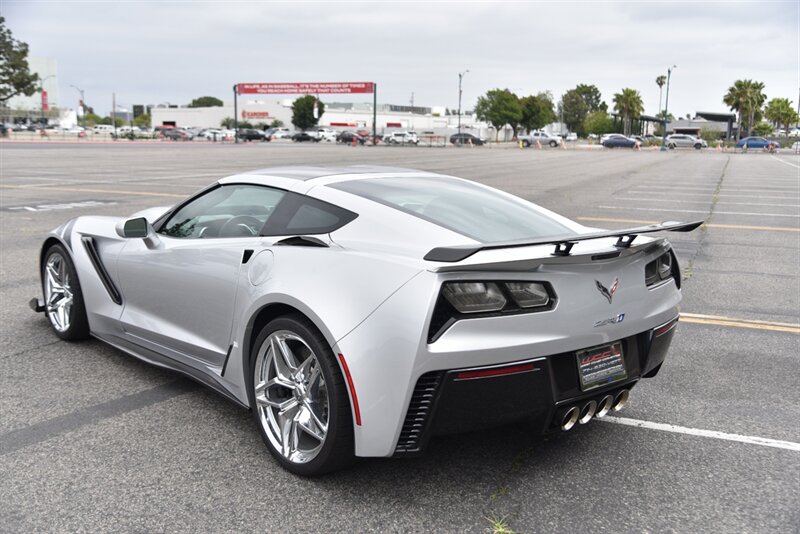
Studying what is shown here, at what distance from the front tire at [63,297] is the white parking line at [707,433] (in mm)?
3502

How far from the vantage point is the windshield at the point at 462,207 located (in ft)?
11.7

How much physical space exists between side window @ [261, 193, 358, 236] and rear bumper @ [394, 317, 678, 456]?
3.20 ft

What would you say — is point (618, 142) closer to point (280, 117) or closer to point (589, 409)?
point (280, 117)

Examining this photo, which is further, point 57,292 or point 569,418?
point 57,292

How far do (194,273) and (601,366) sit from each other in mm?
2143

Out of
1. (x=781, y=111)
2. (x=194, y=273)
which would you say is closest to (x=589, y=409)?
(x=194, y=273)

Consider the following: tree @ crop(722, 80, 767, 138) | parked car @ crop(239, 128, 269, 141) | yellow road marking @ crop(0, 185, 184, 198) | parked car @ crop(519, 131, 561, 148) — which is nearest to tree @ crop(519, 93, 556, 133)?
tree @ crop(722, 80, 767, 138)

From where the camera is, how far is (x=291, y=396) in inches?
134

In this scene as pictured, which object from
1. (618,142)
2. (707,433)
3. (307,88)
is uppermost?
(307,88)

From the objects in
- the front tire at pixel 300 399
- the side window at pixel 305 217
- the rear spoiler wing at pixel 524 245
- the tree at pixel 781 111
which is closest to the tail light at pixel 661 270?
the rear spoiler wing at pixel 524 245

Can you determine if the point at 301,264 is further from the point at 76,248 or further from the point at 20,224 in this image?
the point at 20,224

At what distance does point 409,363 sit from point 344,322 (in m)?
0.34

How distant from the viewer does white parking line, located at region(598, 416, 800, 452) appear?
145 inches

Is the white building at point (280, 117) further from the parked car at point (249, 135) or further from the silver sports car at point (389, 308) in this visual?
the silver sports car at point (389, 308)
